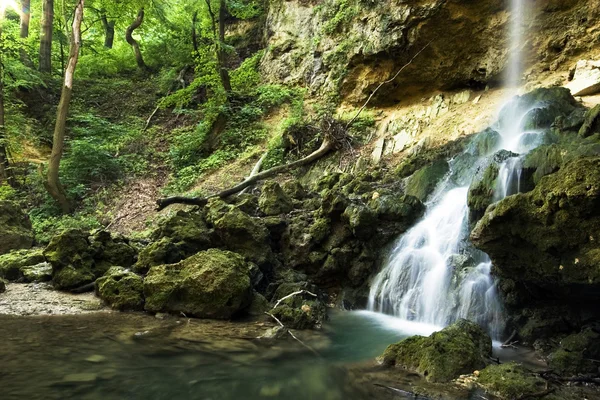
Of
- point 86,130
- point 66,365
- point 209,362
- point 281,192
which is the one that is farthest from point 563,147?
point 86,130

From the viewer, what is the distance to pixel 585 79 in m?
10.5

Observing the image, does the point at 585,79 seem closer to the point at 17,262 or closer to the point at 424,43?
the point at 424,43

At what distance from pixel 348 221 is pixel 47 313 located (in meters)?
5.30

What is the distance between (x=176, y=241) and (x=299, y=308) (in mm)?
3084

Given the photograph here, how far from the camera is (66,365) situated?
4.04 metres

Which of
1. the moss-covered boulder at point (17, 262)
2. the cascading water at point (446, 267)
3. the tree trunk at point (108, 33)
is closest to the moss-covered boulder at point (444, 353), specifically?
the cascading water at point (446, 267)

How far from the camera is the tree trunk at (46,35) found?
663 inches

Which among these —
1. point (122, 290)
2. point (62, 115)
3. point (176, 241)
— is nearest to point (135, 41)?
point (62, 115)

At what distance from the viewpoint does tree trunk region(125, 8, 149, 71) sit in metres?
22.0

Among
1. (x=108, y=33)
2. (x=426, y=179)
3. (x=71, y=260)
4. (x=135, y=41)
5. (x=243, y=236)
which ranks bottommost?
(x=71, y=260)

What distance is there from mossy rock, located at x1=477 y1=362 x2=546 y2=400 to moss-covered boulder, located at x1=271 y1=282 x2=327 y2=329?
8.82ft

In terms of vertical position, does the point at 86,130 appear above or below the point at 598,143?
above

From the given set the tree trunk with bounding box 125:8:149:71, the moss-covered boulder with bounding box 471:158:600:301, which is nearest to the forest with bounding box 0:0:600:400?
the moss-covered boulder with bounding box 471:158:600:301

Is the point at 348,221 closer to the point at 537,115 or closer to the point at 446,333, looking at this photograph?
the point at 446,333
